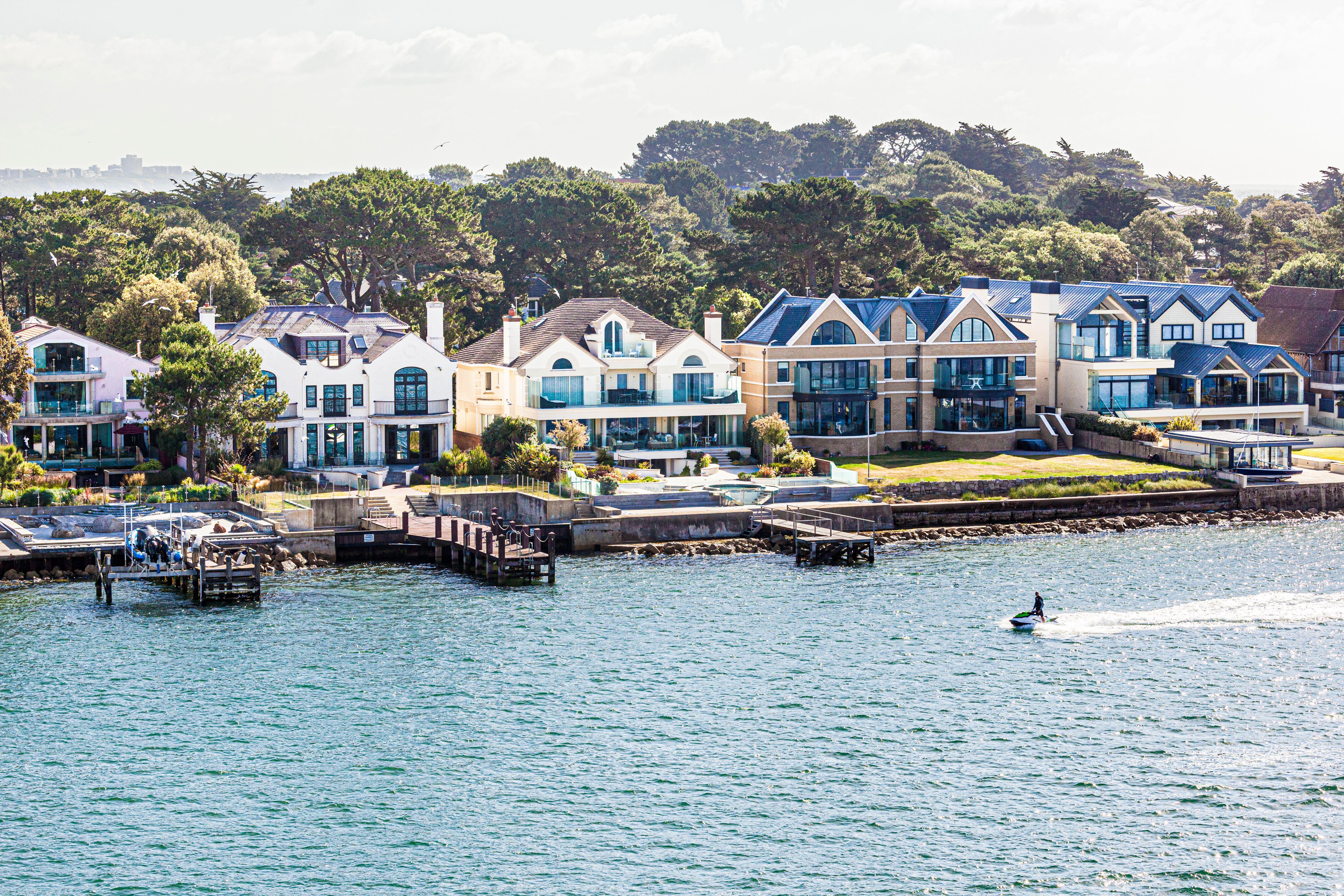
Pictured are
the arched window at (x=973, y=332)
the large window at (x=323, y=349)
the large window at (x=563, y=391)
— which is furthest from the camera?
the arched window at (x=973, y=332)

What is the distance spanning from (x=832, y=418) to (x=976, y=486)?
13514mm

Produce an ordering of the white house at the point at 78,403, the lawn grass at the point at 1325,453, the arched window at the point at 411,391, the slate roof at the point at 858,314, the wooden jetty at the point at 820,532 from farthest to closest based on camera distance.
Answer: the lawn grass at the point at 1325,453 → the slate roof at the point at 858,314 → the arched window at the point at 411,391 → the white house at the point at 78,403 → the wooden jetty at the point at 820,532

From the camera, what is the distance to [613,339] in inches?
4023

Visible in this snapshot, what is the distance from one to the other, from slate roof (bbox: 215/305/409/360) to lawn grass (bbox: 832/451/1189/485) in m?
27.7

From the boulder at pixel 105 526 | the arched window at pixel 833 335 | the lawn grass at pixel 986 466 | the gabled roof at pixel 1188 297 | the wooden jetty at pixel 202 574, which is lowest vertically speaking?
the wooden jetty at pixel 202 574

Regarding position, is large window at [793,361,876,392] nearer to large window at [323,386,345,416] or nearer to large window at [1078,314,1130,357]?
large window at [1078,314,1130,357]

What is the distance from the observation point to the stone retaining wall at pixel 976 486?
91.6 metres

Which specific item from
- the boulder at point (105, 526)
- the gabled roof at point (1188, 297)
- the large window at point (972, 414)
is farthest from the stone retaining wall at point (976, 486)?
the boulder at point (105, 526)

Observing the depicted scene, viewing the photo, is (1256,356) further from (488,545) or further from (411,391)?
(488,545)

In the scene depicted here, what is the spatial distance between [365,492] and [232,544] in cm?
970

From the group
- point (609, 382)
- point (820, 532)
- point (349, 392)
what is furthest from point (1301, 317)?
point (349, 392)

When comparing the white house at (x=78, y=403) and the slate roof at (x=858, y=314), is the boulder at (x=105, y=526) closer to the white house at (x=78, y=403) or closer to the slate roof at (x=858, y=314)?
the white house at (x=78, y=403)

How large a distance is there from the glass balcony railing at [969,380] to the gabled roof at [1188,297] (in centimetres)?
1259

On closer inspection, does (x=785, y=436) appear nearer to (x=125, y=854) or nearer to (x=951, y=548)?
(x=951, y=548)
